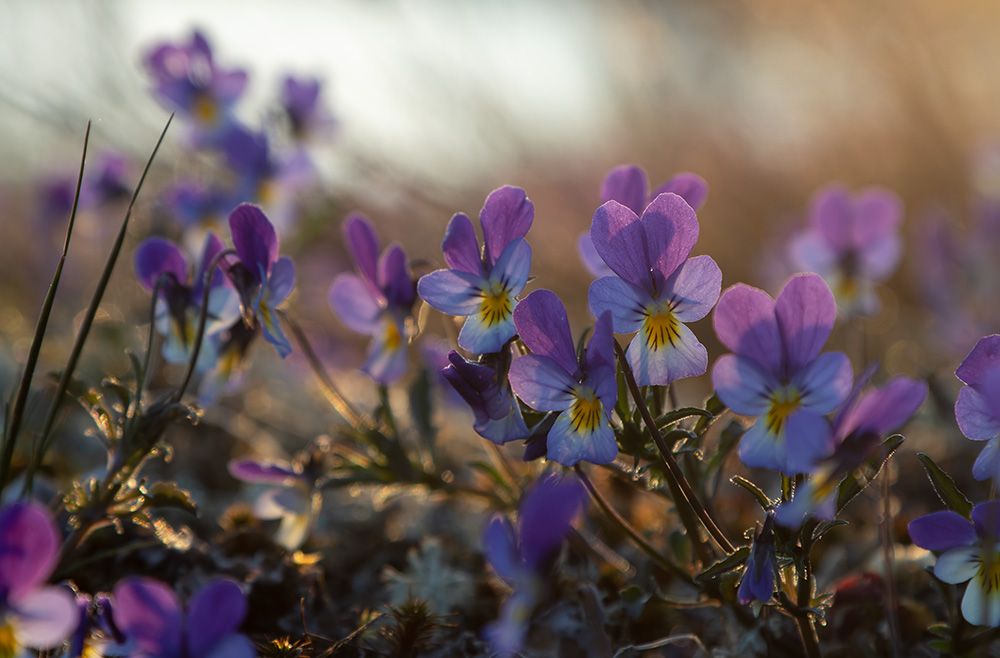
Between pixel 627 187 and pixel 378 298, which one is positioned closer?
pixel 627 187

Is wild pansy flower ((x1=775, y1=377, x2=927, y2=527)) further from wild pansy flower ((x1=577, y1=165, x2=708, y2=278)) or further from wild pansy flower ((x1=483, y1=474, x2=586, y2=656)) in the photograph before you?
wild pansy flower ((x1=577, y1=165, x2=708, y2=278))

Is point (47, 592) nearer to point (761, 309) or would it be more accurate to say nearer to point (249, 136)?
point (761, 309)

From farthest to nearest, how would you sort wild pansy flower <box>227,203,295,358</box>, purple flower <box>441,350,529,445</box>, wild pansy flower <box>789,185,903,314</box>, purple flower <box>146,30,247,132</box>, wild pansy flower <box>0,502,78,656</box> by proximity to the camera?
purple flower <box>146,30,247,132</box> → wild pansy flower <box>789,185,903,314</box> → wild pansy flower <box>227,203,295,358</box> → purple flower <box>441,350,529,445</box> → wild pansy flower <box>0,502,78,656</box>

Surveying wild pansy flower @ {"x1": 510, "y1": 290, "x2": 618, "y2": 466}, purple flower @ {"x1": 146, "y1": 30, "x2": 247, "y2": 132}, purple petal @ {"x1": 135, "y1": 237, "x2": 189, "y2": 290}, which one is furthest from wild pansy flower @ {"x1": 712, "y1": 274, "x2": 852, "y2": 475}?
purple flower @ {"x1": 146, "y1": 30, "x2": 247, "y2": 132}

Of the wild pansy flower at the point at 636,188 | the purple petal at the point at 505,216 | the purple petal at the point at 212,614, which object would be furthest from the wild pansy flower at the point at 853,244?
the purple petal at the point at 212,614

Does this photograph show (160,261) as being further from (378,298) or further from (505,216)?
(505,216)

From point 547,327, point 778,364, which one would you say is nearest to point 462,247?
point 547,327
